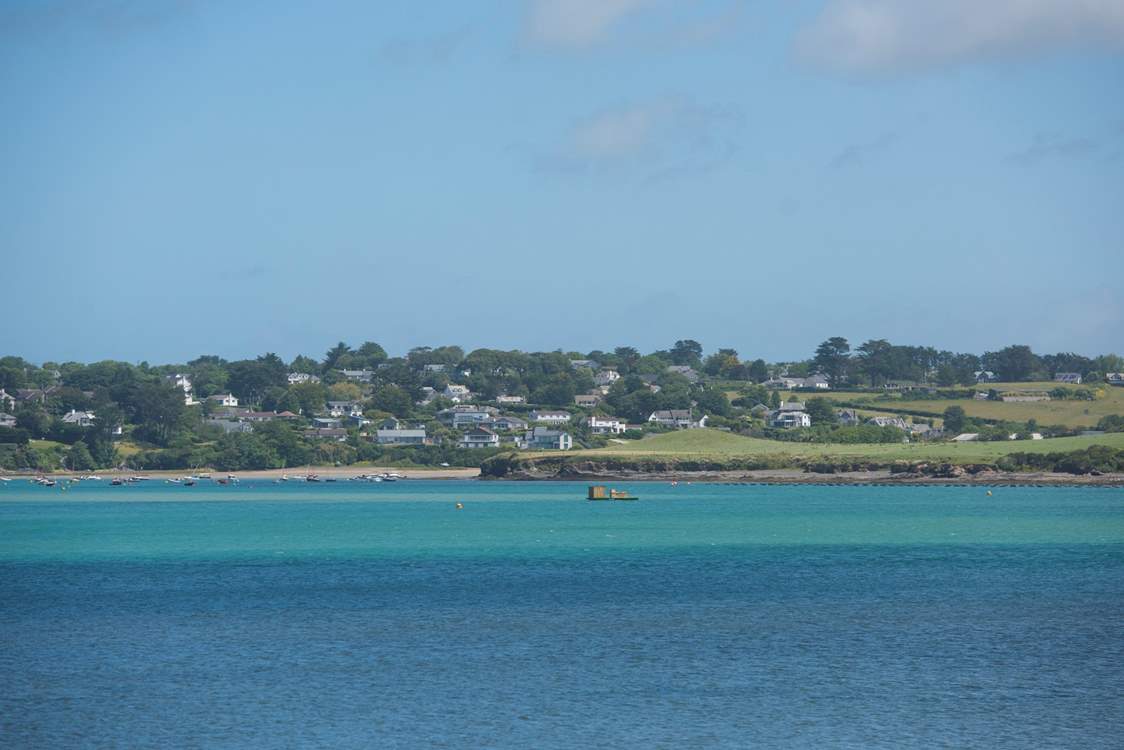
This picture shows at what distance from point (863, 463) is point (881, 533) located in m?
79.6

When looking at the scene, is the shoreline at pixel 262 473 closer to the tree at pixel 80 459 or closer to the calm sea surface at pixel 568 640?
the tree at pixel 80 459

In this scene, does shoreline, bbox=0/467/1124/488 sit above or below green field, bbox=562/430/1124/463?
below

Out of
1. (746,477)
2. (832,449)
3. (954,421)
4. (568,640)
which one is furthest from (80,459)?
(568,640)

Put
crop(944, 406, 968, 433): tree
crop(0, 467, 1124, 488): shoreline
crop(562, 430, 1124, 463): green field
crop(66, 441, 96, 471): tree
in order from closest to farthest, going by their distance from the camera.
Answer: crop(0, 467, 1124, 488): shoreline
crop(562, 430, 1124, 463): green field
crop(66, 441, 96, 471): tree
crop(944, 406, 968, 433): tree

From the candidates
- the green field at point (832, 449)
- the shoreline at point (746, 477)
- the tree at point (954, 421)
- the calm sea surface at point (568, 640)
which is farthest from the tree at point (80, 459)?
the tree at point (954, 421)

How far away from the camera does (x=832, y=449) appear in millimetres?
175625

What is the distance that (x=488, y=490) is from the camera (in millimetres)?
152625

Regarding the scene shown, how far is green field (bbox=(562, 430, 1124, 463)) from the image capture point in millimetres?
153875

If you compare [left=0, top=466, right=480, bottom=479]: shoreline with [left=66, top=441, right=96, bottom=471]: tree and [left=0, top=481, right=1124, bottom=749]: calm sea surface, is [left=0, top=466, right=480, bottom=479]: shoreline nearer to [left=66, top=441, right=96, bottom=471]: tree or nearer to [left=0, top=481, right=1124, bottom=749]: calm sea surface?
[left=66, top=441, right=96, bottom=471]: tree

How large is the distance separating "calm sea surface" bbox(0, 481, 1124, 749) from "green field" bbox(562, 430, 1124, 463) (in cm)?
7548

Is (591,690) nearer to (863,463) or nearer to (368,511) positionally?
(368,511)

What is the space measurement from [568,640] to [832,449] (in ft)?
463

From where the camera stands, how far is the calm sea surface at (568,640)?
92.9ft

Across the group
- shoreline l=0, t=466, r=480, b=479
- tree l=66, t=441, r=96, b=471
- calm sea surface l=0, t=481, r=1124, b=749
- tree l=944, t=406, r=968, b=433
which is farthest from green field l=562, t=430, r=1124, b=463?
calm sea surface l=0, t=481, r=1124, b=749
